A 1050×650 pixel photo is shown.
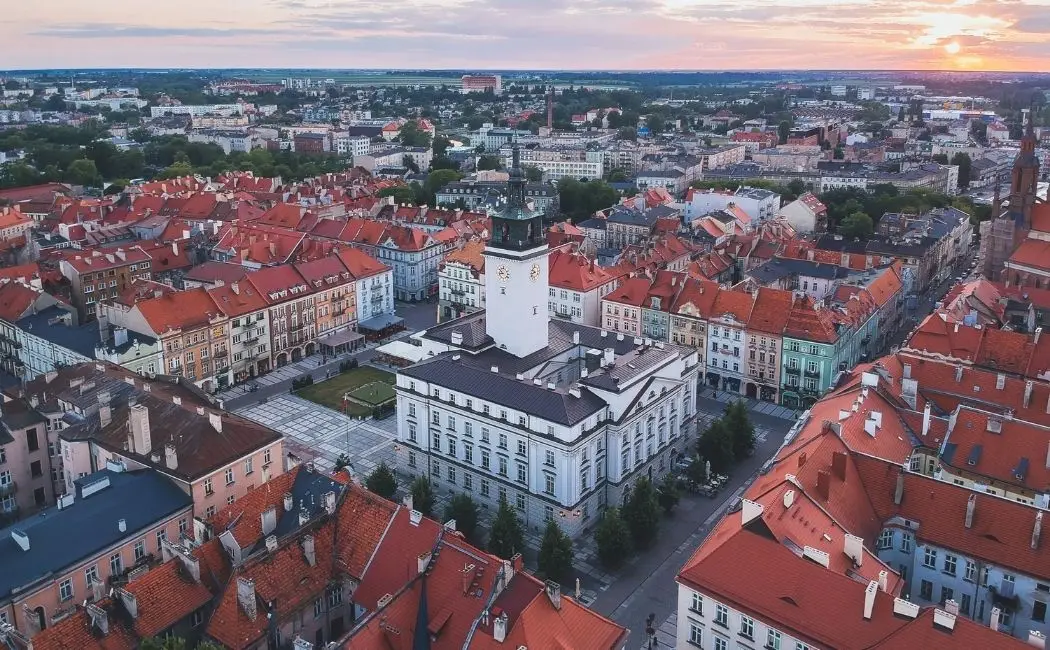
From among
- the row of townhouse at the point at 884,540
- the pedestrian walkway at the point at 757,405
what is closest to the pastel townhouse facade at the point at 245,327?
the pedestrian walkway at the point at 757,405

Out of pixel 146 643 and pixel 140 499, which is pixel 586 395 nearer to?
pixel 140 499

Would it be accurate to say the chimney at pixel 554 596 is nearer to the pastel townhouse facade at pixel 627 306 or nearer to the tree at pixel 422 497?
the tree at pixel 422 497

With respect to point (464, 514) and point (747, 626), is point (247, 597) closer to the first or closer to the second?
point (464, 514)

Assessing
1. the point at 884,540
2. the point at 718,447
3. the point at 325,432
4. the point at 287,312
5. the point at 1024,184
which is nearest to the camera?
the point at 884,540

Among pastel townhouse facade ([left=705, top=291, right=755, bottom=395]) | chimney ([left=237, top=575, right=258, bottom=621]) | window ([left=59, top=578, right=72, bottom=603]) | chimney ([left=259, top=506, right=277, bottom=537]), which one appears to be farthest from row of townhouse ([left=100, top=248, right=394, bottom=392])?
chimney ([left=237, top=575, right=258, bottom=621])

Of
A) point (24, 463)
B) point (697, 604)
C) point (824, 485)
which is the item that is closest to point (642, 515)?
point (824, 485)

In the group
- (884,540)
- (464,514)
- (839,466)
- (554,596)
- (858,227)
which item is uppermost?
(839,466)

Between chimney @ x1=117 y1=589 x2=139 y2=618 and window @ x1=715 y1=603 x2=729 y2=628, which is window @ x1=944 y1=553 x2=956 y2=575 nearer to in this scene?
window @ x1=715 y1=603 x2=729 y2=628
